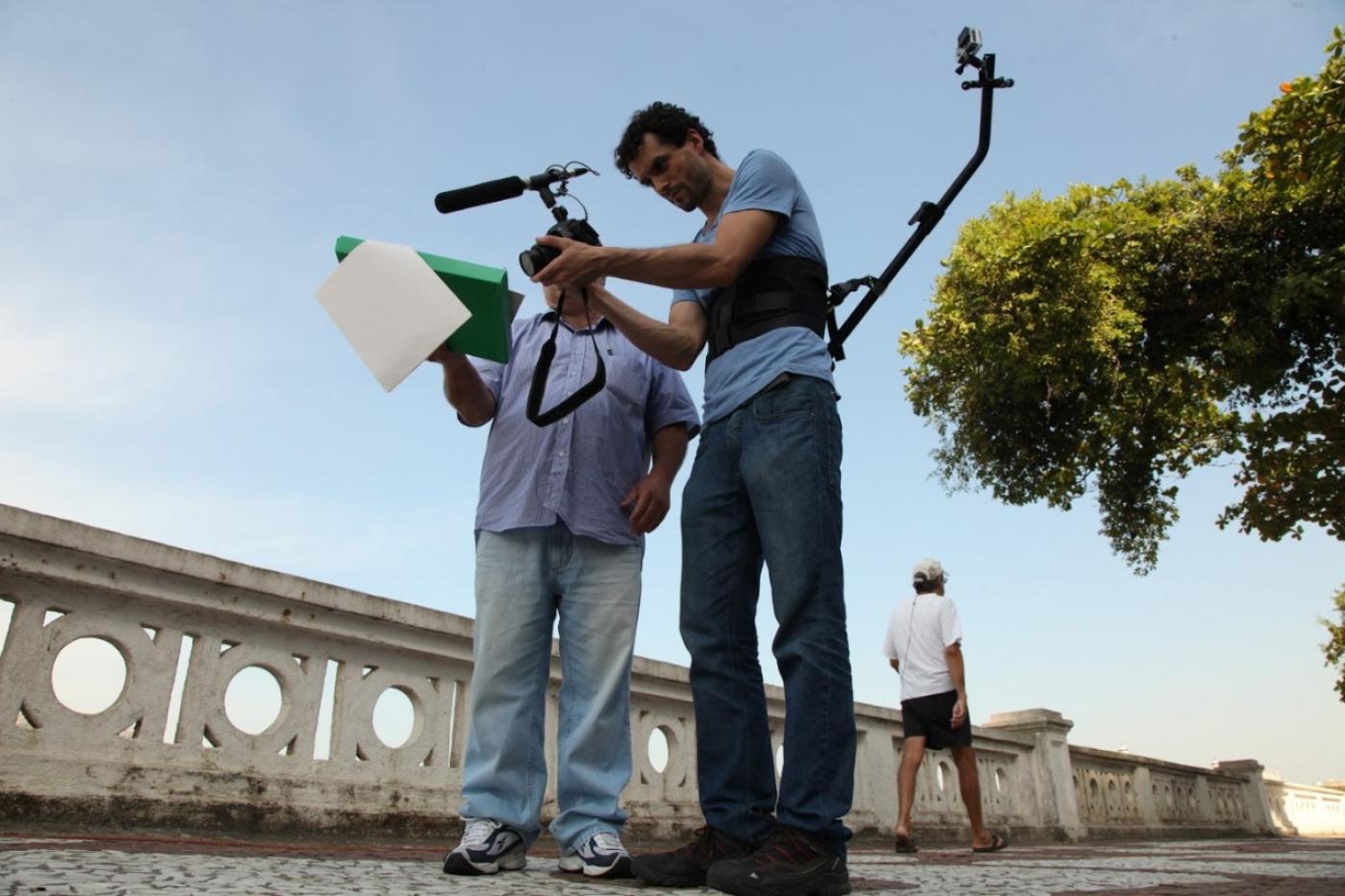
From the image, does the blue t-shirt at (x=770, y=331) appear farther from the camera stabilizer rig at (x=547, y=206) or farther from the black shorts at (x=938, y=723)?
the black shorts at (x=938, y=723)

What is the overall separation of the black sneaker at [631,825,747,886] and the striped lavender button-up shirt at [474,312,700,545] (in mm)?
856

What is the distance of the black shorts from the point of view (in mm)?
5988

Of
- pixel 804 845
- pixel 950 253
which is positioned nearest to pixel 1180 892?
pixel 804 845

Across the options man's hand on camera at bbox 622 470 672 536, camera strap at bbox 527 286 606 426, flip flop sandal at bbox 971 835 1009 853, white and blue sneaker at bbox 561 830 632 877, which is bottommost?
flip flop sandal at bbox 971 835 1009 853

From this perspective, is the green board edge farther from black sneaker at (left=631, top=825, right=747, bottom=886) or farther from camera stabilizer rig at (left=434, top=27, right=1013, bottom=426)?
black sneaker at (left=631, top=825, right=747, bottom=886)

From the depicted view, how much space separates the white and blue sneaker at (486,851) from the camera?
2.23 metres

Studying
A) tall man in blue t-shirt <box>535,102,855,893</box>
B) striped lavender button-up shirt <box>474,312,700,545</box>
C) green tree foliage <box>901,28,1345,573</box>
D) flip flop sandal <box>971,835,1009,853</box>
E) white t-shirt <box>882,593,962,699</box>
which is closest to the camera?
tall man in blue t-shirt <box>535,102,855,893</box>

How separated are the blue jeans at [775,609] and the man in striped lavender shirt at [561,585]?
0.37 metres

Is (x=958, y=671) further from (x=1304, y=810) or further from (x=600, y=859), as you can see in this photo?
(x=1304, y=810)

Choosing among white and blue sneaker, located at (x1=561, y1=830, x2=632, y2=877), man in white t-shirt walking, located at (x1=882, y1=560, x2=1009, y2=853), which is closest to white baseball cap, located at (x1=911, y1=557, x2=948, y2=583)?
man in white t-shirt walking, located at (x1=882, y1=560, x2=1009, y2=853)

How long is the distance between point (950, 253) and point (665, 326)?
1294 cm

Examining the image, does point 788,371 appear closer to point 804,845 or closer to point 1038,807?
point 804,845

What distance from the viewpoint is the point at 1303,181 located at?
36.1ft

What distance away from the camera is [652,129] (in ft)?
8.48
